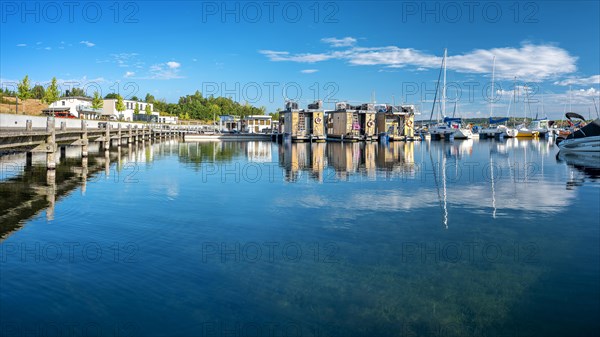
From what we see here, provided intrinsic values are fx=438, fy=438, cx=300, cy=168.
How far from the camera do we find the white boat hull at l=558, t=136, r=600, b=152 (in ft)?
160

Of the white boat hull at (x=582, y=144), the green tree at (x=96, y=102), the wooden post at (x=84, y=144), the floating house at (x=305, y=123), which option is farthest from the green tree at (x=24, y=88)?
the white boat hull at (x=582, y=144)

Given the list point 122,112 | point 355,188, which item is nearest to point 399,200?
point 355,188

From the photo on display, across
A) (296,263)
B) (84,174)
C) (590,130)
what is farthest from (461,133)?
(296,263)

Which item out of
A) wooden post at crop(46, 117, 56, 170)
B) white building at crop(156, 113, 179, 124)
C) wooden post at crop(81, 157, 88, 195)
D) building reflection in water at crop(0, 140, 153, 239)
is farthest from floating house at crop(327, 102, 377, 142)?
white building at crop(156, 113, 179, 124)

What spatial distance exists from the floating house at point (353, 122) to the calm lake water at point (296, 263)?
71.5 meters

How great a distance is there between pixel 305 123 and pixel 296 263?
8312 centimetres

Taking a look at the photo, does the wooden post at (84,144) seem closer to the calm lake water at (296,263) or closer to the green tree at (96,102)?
the calm lake water at (296,263)

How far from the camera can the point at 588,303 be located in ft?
27.1

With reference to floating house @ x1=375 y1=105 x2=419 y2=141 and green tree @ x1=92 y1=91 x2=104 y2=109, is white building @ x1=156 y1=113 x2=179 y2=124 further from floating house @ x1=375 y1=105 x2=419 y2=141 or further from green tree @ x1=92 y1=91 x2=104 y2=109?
floating house @ x1=375 y1=105 x2=419 y2=141

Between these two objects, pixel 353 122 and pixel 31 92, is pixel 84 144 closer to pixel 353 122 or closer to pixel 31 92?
pixel 353 122

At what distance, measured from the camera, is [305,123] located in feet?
305

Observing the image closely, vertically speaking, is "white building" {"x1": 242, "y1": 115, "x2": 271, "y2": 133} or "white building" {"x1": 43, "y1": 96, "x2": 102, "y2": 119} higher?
"white building" {"x1": 43, "y1": 96, "x2": 102, "y2": 119}

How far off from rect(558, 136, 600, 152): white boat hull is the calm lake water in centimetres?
A: 3286

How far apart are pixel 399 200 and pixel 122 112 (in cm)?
12577
